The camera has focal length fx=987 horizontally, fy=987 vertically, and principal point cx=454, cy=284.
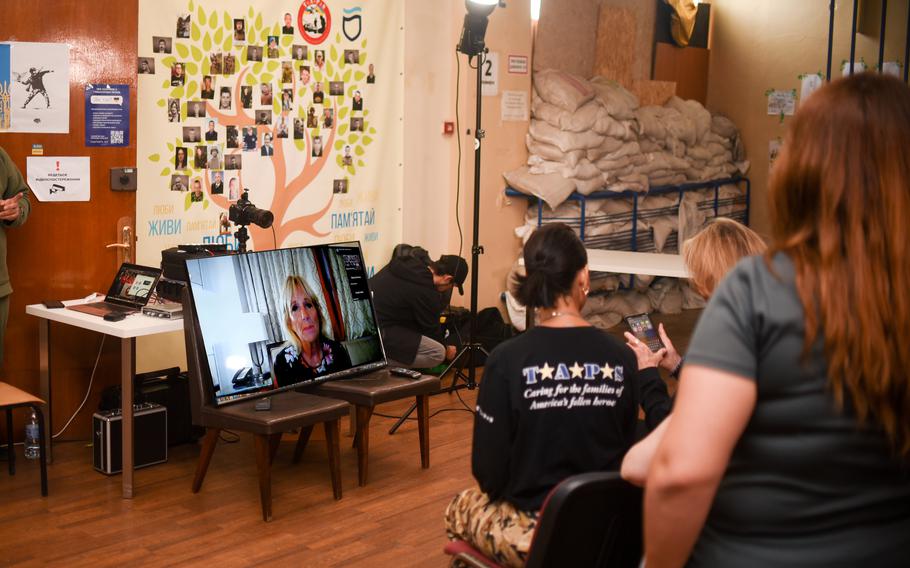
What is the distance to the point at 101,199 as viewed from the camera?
4648mm

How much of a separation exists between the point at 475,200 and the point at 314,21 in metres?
1.37

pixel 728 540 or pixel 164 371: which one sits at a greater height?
pixel 728 540

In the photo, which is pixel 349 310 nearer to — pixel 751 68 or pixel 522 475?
pixel 522 475

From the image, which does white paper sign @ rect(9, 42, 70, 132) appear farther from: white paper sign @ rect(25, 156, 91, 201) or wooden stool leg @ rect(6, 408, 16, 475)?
wooden stool leg @ rect(6, 408, 16, 475)

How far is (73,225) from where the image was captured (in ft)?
15.1

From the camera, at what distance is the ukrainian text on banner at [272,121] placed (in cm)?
491

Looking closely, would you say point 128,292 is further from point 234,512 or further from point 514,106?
point 514,106

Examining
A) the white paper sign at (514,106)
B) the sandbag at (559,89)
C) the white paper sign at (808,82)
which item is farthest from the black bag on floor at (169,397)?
the white paper sign at (808,82)

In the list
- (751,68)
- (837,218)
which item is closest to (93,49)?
(837,218)

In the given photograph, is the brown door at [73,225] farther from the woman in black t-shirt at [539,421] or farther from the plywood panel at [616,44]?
the plywood panel at [616,44]

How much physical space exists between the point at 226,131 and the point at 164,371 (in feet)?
4.42

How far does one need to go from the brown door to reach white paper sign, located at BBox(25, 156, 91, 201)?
0.10 feet

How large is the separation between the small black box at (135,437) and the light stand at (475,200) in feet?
3.77

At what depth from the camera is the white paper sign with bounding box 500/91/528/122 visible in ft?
→ 22.1
